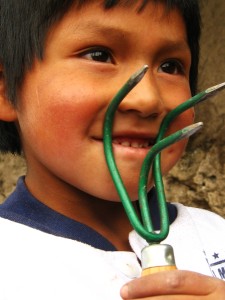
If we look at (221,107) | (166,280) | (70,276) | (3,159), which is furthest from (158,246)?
(3,159)

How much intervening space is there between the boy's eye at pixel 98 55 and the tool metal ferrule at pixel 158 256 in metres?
0.31

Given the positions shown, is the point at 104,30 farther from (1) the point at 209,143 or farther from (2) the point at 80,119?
(1) the point at 209,143

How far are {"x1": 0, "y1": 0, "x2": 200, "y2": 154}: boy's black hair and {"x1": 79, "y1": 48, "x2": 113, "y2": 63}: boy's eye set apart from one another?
6 centimetres

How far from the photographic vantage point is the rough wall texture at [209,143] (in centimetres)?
153

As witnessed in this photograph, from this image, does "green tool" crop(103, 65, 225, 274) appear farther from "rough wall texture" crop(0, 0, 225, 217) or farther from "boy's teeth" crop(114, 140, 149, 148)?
"rough wall texture" crop(0, 0, 225, 217)

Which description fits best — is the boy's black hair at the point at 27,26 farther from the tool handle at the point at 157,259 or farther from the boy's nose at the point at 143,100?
the tool handle at the point at 157,259

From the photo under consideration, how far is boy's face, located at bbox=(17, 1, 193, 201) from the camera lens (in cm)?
89

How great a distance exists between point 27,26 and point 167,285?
481mm

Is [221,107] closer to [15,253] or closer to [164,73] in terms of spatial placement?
[164,73]

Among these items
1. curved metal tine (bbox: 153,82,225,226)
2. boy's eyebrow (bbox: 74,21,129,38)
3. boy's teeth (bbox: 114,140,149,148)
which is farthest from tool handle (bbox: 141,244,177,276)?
boy's eyebrow (bbox: 74,21,129,38)

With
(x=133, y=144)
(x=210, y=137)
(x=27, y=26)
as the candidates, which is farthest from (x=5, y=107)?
(x=210, y=137)

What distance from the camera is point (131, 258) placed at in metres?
0.96

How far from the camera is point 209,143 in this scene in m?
1.58

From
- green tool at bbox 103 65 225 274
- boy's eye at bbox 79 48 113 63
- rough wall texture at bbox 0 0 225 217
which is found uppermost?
boy's eye at bbox 79 48 113 63
